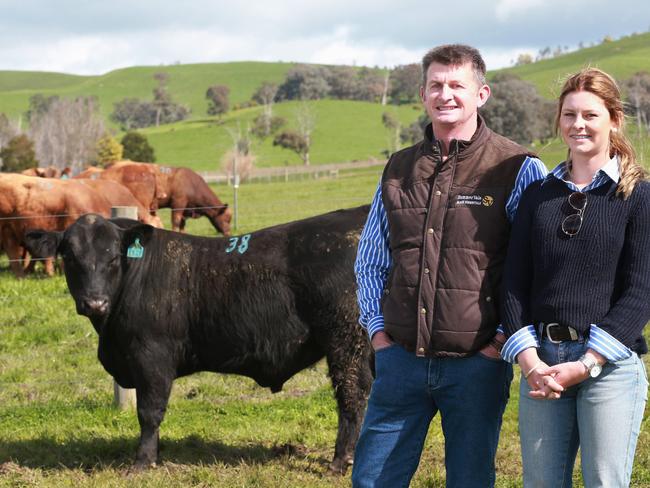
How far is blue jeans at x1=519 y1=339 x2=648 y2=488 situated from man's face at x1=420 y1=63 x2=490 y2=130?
918 mm

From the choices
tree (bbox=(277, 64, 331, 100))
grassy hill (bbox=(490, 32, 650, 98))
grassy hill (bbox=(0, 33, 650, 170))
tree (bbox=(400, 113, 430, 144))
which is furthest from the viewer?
tree (bbox=(277, 64, 331, 100))

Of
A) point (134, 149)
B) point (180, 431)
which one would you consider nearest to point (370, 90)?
Answer: point (134, 149)

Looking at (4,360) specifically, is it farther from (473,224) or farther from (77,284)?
(473,224)

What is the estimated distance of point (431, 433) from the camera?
20.5 ft

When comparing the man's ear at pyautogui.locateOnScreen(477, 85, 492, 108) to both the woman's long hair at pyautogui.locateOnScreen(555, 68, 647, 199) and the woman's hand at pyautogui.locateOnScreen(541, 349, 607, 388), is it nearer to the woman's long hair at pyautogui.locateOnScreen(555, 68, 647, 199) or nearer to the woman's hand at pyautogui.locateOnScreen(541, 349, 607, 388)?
the woman's long hair at pyautogui.locateOnScreen(555, 68, 647, 199)

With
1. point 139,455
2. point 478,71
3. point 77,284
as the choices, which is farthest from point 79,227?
point 478,71

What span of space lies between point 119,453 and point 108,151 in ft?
241

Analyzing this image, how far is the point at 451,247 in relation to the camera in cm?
315

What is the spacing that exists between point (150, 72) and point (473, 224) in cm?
17287

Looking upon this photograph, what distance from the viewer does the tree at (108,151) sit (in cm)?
7538

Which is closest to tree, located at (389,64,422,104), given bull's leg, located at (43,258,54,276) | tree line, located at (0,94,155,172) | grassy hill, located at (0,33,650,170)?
grassy hill, located at (0,33,650,170)

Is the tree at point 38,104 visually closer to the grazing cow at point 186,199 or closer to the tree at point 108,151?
the tree at point 108,151

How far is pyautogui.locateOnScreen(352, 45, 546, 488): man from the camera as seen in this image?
3.15 meters

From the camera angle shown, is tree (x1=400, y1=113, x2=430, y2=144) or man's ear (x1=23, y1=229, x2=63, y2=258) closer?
man's ear (x1=23, y1=229, x2=63, y2=258)
